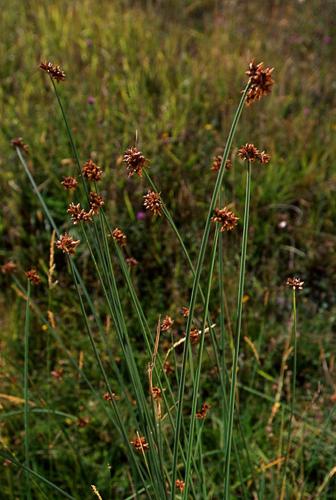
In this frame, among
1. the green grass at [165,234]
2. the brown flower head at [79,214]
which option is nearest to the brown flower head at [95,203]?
the brown flower head at [79,214]

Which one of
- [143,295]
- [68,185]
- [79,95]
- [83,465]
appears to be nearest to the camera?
[68,185]

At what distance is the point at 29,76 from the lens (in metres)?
3.68

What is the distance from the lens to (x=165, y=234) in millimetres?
2713

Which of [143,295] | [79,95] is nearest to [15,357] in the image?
[143,295]

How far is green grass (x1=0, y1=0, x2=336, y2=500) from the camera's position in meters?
1.94

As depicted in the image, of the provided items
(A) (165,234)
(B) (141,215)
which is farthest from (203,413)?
(B) (141,215)

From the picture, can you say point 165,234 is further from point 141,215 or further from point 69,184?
point 69,184

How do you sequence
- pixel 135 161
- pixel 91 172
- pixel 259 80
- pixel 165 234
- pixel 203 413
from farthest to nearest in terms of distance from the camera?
pixel 165 234
pixel 203 413
pixel 91 172
pixel 135 161
pixel 259 80

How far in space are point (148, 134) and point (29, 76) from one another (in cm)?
101

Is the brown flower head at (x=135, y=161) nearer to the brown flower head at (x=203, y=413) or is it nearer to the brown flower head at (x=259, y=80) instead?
the brown flower head at (x=259, y=80)

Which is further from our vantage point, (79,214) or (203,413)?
(203,413)

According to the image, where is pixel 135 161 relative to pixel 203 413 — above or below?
above

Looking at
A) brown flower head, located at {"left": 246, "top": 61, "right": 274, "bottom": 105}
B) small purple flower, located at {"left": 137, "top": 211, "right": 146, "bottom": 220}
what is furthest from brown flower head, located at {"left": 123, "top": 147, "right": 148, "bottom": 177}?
small purple flower, located at {"left": 137, "top": 211, "right": 146, "bottom": 220}

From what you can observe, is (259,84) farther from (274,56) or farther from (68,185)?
(274,56)
